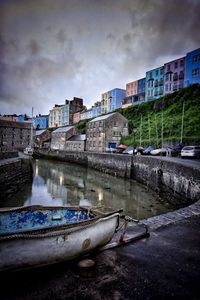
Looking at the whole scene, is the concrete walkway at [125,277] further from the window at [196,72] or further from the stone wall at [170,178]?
the window at [196,72]

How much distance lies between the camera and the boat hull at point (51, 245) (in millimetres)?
2818

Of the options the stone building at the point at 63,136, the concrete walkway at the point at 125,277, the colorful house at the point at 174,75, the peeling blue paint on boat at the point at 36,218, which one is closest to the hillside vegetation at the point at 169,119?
the colorful house at the point at 174,75

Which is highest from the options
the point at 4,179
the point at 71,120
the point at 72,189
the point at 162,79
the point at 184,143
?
the point at 162,79

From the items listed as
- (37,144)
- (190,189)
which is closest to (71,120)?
(37,144)

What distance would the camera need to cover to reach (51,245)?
3088mm

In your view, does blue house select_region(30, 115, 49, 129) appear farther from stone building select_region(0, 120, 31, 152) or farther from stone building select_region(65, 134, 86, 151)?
stone building select_region(65, 134, 86, 151)

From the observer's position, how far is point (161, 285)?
9.43 feet

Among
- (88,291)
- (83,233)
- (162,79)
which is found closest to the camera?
(88,291)

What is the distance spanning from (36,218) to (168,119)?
43029mm

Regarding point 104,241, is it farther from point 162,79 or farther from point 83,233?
point 162,79

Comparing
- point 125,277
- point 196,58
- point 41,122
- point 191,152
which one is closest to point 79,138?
point 196,58

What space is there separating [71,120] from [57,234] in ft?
278

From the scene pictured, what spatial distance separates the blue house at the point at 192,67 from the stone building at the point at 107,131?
62.1ft

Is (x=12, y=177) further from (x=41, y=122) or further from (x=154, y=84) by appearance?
(x=41, y=122)
